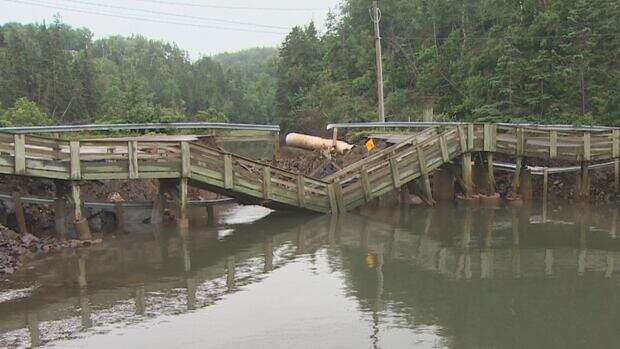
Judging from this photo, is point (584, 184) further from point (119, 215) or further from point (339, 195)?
point (119, 215)

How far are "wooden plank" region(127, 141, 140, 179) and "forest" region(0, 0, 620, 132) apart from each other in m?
19.0

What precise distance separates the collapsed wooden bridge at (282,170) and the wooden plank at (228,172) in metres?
0.03

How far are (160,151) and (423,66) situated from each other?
Result: 120 feet

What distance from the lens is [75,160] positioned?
15.7 m

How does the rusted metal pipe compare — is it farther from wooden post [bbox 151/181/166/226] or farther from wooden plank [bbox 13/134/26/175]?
wooden plank [bbox 13/134/26/175]

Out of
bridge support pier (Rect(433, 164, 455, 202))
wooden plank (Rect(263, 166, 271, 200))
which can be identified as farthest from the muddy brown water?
bridge support pier (Rect(433, 164, 455, 202))

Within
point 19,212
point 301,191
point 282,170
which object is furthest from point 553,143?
point 19,212

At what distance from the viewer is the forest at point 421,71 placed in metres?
29.8

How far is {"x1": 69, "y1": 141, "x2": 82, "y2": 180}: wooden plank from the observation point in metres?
15.7

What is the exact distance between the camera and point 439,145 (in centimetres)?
2103

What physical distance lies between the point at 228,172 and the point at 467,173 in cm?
825

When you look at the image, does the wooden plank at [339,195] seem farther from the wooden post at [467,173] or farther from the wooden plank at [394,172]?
the wooden post at [467,173]

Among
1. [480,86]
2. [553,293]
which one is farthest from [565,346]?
[480,86]

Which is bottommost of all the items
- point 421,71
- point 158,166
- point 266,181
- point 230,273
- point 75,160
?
point 230,273
